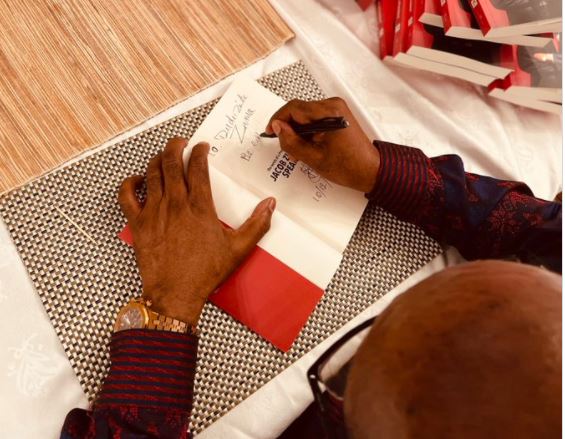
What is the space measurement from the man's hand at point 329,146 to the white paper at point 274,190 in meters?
0.03

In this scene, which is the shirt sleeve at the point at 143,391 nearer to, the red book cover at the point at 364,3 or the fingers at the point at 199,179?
the fingers at the point at 199,179

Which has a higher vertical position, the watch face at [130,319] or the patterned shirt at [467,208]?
the watch face at [130,319]

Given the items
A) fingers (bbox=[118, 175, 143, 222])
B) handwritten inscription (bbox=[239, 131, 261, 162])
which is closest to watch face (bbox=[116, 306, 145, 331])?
fingers (bbox=[118, 175, 143, 222])

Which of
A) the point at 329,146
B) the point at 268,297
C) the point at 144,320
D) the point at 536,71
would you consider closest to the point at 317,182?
the point at 329,146

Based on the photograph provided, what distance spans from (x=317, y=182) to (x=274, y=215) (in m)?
0.08

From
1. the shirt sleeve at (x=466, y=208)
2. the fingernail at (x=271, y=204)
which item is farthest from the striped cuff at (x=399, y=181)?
the fingernail at (x=271, y=204)

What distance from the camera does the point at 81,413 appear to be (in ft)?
1.49

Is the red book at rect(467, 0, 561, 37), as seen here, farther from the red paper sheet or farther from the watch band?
the watch band

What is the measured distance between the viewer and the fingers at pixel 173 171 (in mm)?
528

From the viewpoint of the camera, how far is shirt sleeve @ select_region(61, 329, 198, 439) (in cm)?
44

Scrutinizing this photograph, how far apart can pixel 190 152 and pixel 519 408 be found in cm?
45

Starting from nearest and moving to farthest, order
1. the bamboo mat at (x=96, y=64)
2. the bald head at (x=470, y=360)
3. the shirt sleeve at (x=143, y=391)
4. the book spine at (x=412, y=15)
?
1. the bald head at (x=470, y=360)
2. the shirt sleeve at (x=143, y=391)
3. the bamboo mat at (x=96, y=64)
4. the book spine at (x=412, y=15)

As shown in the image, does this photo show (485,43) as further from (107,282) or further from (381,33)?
(107,282)

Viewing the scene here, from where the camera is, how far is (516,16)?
0.60m
